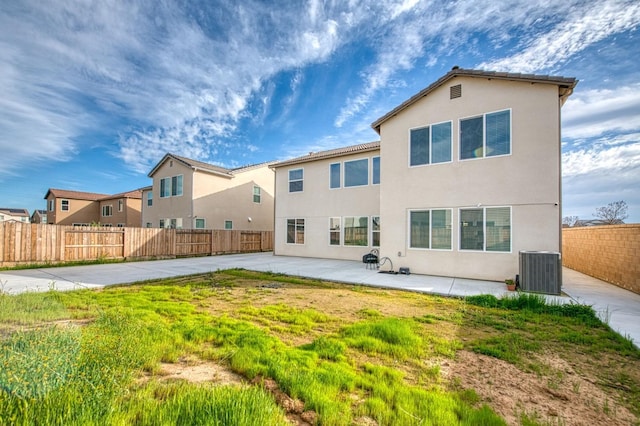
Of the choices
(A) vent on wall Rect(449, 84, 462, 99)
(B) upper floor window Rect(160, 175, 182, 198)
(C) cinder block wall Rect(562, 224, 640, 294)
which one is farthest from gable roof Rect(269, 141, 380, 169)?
(C) cinder block wall Rect(562, 224, 640, 294)

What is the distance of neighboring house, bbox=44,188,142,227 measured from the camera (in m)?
30.7

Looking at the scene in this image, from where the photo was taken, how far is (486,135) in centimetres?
934

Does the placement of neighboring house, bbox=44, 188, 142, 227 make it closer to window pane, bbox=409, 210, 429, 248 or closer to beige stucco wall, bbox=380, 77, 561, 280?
beige stucco wall, bbox=380, 77, 561, 280

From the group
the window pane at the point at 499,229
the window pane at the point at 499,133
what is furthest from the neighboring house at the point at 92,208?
the window pane at the point at 499,229

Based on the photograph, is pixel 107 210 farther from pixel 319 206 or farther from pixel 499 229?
pixel 499 229

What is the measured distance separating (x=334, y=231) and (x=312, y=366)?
12.4 m

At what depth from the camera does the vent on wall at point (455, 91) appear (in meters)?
9.79

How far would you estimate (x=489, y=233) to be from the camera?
9117 mm

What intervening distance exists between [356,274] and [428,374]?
732cm

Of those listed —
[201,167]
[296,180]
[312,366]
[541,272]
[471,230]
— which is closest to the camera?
[312,366]

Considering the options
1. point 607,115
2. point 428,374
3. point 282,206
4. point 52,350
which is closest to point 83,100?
point 282,206

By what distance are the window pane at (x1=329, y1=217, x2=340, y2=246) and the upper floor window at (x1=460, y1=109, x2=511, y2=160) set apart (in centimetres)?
752

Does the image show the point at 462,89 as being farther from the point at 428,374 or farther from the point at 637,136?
the point at 428,374

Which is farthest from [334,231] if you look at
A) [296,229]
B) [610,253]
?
[610,253]
